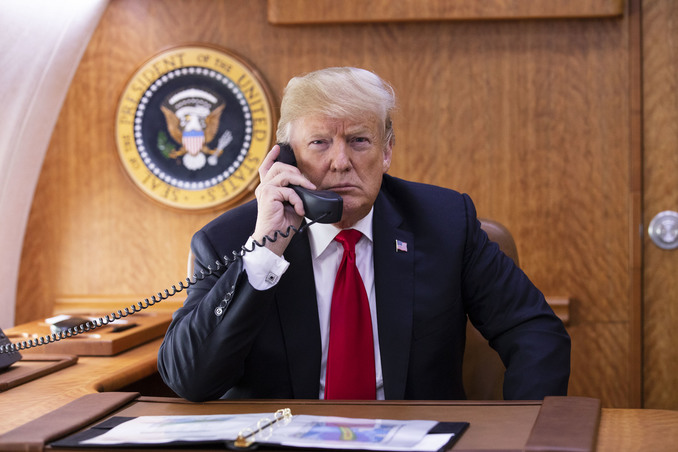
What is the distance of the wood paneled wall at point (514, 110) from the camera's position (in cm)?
314

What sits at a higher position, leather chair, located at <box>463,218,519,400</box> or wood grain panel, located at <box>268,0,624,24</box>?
wood grain panel, located at <box>268,0,624,24</box>

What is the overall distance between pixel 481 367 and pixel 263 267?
879mm

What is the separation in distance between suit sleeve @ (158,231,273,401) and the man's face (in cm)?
36

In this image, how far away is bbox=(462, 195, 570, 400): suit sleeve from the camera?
1.95 m

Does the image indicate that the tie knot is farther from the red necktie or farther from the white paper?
the white paper

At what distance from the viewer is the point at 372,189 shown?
6.79 ft

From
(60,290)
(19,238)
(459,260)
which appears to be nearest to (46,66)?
(19,238)

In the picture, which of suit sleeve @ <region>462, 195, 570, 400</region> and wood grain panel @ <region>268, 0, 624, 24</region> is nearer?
suit sleeve @ <region>462, 195, 570, 400</region>

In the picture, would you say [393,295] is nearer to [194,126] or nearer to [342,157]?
[342,157]

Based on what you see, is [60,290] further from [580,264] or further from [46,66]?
[580,264]

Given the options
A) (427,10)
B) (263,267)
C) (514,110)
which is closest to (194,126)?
(427,10)

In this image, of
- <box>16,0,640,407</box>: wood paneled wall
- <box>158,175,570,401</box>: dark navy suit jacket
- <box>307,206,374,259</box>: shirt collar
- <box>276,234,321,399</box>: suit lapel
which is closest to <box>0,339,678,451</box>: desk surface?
<box>158,175,570,401</box>: dark navy suit jacket

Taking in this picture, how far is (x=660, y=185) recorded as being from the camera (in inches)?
122

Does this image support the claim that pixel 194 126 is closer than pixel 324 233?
No
